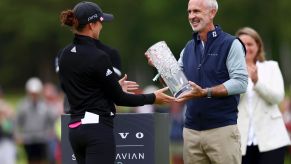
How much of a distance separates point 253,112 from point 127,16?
5003 cm

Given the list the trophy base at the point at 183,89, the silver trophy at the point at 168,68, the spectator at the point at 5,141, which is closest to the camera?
the trophy base at the point at 183,89

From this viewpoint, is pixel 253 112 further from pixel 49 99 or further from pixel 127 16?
Answer: pixel 127 16

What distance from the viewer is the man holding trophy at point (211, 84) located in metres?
8.27

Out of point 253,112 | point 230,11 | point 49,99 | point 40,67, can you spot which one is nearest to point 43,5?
point 40,67

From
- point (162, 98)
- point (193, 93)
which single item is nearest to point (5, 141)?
point (162, 98)

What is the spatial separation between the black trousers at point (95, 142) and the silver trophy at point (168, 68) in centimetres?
70

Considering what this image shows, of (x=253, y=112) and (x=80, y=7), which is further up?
(x=80, y=7)

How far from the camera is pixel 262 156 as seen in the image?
942cm

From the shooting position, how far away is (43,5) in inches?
2452

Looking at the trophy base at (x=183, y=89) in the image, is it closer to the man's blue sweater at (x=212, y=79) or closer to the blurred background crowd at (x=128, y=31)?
the man's blue sweater at (x=212, y=79)

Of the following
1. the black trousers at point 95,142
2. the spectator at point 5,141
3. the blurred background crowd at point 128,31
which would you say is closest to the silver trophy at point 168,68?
the black trousers at point 95,142

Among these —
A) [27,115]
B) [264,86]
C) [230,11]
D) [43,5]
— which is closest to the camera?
[264,86]

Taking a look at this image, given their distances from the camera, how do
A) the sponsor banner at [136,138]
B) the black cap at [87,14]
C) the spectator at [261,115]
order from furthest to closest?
the spectator at [261,115], the sponsor banner at [136,138], the black cap at [87,14]

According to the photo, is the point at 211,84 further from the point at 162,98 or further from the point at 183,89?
the point at 162,98
